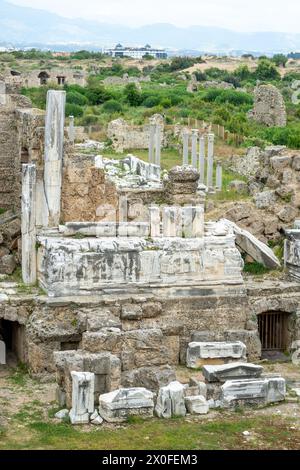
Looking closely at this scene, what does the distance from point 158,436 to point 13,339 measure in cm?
539

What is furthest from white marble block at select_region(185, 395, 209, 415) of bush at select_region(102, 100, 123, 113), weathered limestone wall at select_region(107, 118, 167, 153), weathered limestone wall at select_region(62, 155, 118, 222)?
bush at select_region(102, 100, 123, 113)

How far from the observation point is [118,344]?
1605 cm

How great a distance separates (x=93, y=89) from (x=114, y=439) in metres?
41.5

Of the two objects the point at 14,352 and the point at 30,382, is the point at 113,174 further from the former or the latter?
the point at 30,382

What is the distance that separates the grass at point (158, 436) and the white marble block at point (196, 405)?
0.32 m

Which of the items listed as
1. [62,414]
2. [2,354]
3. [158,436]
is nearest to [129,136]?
[2,354]

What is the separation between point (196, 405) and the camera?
1455cm

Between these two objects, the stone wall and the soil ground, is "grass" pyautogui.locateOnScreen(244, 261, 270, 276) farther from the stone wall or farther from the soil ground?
the soil ground

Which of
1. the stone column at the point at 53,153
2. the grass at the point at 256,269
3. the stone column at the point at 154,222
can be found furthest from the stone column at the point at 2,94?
the grass at the point at 256,269

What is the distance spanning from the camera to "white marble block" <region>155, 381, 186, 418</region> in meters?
14.3

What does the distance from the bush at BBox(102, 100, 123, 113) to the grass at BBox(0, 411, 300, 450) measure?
113ft

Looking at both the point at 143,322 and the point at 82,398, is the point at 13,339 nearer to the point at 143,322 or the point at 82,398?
the point at 143,322

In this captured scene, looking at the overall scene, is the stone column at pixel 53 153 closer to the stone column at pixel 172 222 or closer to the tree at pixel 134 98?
the stone column at pixel 172 222
